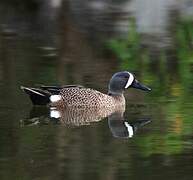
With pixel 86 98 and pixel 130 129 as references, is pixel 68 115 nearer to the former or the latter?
pixel 86 98

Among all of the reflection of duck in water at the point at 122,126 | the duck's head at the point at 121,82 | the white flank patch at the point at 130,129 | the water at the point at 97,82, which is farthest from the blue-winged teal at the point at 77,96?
the white flank patch at the point at 130,129

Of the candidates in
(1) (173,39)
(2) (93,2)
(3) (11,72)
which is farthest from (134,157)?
(2) (93,2)

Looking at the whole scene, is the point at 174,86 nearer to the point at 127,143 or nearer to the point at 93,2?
the point at 127,143

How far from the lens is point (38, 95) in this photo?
12883 millimetres

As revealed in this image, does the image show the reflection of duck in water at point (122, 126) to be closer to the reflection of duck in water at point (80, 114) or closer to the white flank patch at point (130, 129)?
the white flank patch at point (130, 129)

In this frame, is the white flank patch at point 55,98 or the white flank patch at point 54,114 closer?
the white flank patch at point 54,114

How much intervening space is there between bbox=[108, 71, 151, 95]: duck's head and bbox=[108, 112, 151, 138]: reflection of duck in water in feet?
3.35

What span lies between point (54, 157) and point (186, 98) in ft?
10.7

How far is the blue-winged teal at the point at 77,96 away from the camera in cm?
1298

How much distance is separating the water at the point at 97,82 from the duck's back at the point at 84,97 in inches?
13.1

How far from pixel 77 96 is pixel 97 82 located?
0.97 m

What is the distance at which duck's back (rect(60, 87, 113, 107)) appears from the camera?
13.1 m

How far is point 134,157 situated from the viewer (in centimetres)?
1010

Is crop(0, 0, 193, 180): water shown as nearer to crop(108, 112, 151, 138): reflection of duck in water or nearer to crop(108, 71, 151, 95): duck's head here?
crop(108, 112, 151, 138): reflection of duck in water
